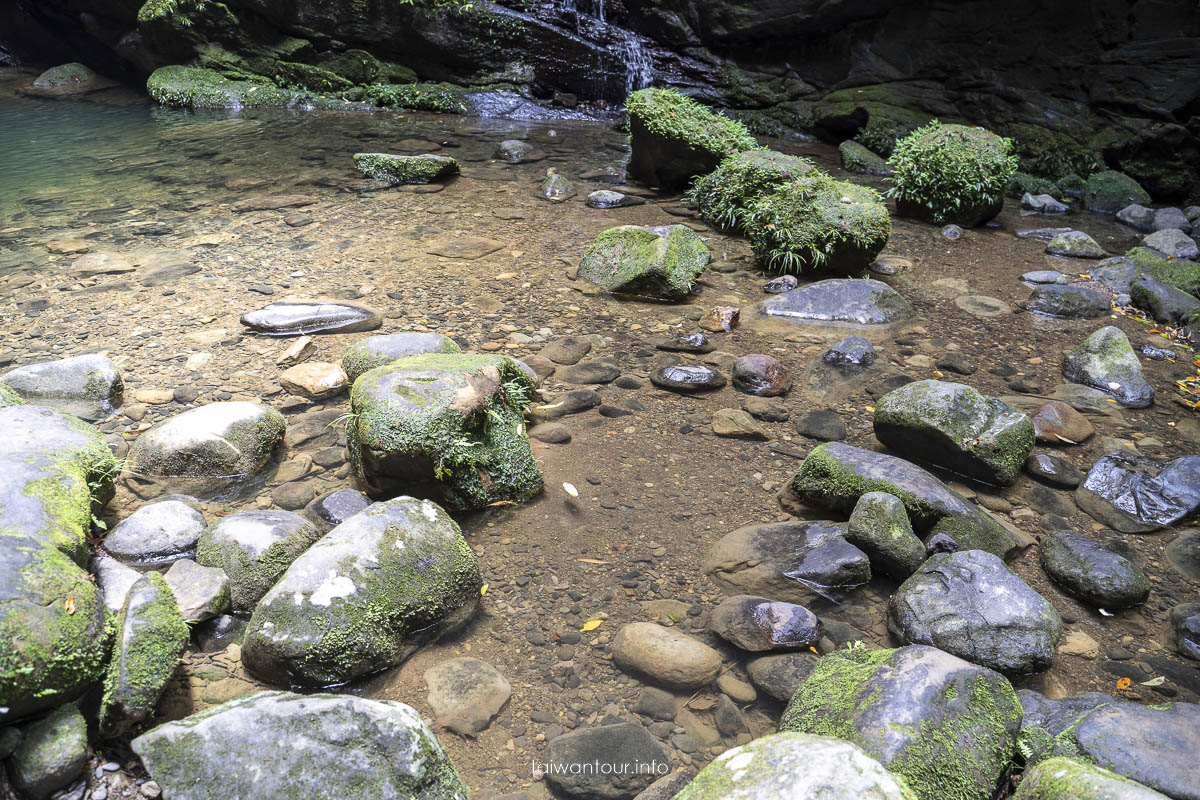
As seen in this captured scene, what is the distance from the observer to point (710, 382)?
4723 mm

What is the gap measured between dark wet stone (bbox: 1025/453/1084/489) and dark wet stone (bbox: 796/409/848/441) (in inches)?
36.3

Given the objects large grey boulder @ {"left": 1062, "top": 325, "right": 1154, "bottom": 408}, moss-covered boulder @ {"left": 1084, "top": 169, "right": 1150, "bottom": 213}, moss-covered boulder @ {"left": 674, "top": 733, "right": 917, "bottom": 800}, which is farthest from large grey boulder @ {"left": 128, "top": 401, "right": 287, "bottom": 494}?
moss-covered boulder @ {"left": 1084, "top": 169, "right": 1150, "bottom": 213}

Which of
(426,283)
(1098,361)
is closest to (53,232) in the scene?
(426,283)

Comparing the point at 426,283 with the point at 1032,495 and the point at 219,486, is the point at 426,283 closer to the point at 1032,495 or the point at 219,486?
the point at 219,486

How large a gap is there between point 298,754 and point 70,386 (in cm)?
310

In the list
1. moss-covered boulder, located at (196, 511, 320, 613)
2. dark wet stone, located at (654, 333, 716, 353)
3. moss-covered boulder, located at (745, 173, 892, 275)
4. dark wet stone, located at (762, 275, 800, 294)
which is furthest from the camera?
moss-covered boulder, located at (745, 173, 892, 275)

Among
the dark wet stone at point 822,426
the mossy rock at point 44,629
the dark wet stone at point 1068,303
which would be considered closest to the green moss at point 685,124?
the dark wet stone at point 1068,303

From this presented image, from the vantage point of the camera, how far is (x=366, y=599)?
284 cm

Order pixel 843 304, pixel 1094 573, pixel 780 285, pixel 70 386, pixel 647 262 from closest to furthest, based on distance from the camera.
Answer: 1. pixel 1094 573
2. pixel 70 386
3. pixel 843 304
4. pixel 647 262
5. pixel 780 285

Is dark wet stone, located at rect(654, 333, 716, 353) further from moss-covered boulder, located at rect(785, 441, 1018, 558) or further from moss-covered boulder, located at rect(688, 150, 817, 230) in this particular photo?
moss-covered boulder, located at rect(688, 150, 817, 230)

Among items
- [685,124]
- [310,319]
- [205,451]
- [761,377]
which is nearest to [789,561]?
[761,377]

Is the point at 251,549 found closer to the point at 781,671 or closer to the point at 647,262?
the point at 781,671

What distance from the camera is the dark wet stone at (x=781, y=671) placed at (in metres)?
2.79

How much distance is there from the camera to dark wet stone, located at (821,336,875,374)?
4.93 m
